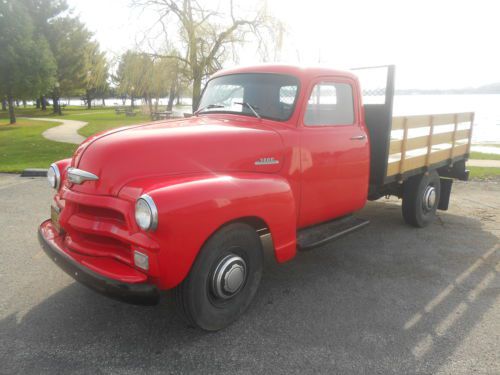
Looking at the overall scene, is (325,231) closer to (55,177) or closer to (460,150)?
(55,177)

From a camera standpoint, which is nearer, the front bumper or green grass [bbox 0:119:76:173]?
the front bumper

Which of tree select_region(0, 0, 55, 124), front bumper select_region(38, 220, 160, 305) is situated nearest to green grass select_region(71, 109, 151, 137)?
tree select_region(0, 0, 55, 124)

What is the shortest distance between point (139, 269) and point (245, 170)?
3.66 ft

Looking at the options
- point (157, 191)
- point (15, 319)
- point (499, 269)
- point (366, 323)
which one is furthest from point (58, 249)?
Result: point (499, 269)

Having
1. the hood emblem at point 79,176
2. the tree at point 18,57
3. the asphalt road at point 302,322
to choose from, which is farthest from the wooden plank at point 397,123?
the tree at point 18,57

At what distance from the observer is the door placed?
11.8 feet

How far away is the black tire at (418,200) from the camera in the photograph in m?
5.22

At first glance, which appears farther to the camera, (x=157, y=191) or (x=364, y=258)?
(x=364, y=258)

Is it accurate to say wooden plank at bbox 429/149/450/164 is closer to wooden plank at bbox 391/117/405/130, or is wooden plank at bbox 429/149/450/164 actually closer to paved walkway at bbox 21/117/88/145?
wooden plank at bbox 391/117/405/130

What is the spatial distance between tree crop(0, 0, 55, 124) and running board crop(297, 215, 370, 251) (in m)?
23.5

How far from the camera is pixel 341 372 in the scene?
246 centimetres

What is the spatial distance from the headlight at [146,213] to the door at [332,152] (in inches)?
61.5

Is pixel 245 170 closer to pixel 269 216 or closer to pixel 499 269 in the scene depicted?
pixel 269 216

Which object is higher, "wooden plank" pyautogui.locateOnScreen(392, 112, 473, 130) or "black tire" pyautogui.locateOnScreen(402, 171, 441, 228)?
"wooden plank" pyautogui.locateOnScreen(392, 112, 473, 130)
